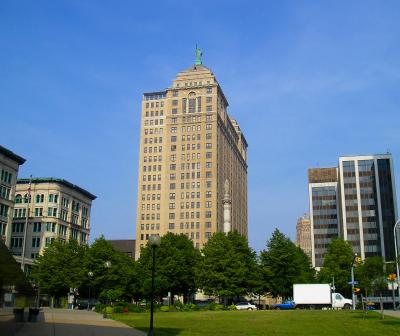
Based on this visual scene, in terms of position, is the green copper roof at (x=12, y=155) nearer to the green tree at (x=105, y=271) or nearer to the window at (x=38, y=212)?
the window at (x=38, y=212)

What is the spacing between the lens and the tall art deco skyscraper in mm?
165375

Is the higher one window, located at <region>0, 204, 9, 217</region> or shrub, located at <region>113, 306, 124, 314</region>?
window, located at <region>0, 204, 9, 217</region>

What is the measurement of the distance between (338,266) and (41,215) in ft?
234

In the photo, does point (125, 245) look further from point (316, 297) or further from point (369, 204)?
point (316, 297)

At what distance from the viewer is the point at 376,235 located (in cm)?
13975

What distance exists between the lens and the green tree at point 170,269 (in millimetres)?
82750

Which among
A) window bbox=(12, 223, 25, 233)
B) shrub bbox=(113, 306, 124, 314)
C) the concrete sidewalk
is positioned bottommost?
shrub bbox=(113, 306, 124, 314)

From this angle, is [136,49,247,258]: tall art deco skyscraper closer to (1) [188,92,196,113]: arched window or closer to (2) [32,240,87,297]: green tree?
(1) [188,92,196,113]: arched window

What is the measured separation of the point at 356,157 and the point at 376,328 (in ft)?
405

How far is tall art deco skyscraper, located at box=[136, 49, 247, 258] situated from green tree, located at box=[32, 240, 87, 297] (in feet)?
261

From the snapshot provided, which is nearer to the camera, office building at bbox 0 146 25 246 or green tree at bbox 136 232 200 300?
green tree at bbox 136 232 200 300

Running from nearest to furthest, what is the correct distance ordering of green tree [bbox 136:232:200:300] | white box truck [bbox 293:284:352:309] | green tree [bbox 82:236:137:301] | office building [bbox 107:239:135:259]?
white box truck [bbox 293:284:352:309] < green tree [bbox 82:236:137:301] < green tree [bbox 136:232:200:300] < office building [bbox 107:239:135:259]

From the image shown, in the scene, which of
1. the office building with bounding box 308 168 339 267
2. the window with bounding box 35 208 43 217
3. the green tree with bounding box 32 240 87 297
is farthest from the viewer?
the office building with bounding box 308 168 339 267

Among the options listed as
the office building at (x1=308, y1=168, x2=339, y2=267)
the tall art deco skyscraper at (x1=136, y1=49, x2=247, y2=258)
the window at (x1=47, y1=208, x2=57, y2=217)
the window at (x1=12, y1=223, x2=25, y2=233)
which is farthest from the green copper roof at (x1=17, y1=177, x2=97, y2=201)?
the office building at (x1=308, y1=168, x2=339, y2=267)
